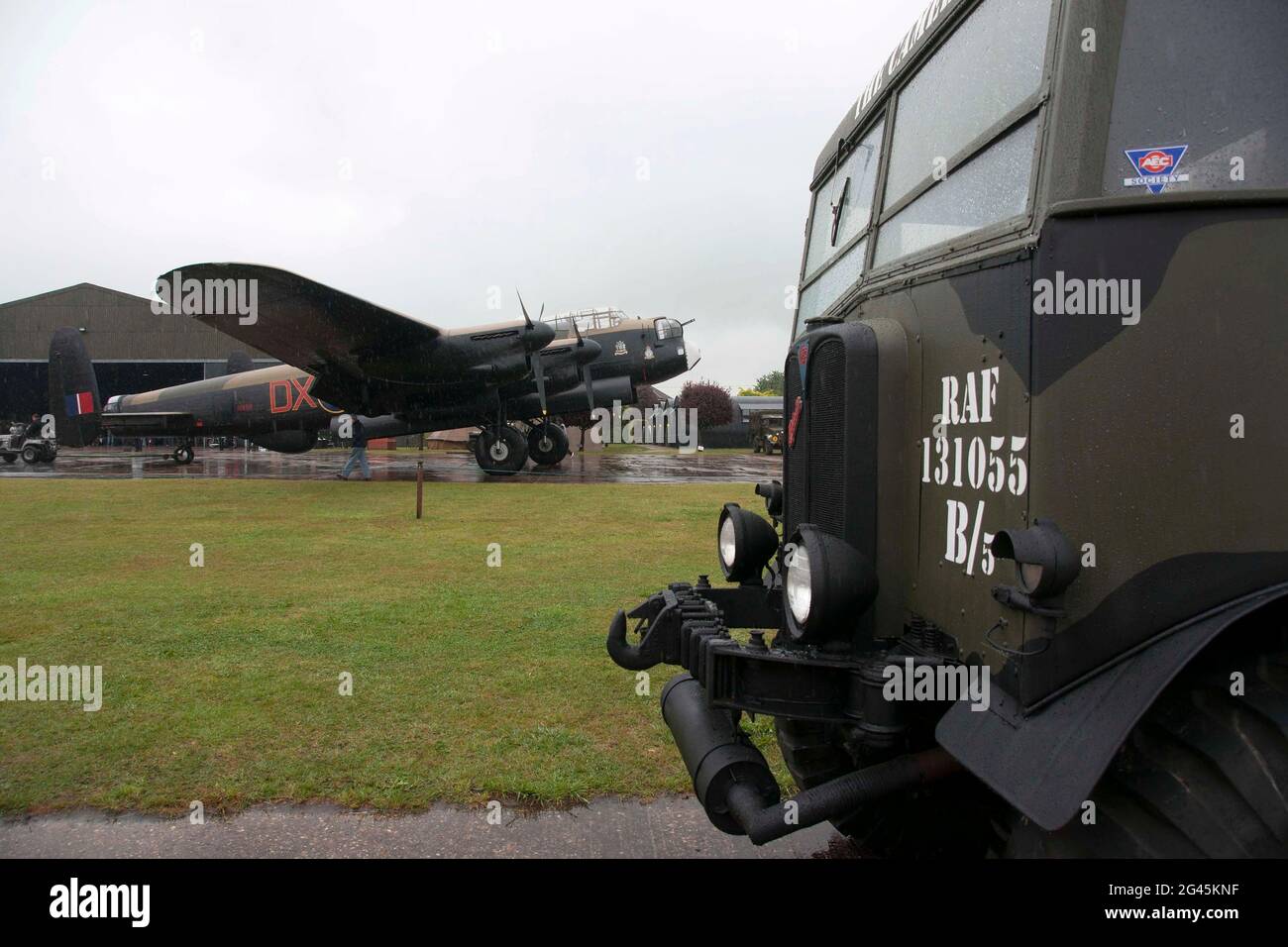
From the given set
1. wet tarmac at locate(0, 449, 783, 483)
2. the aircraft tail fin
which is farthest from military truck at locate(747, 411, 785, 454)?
the aircraft tail fin

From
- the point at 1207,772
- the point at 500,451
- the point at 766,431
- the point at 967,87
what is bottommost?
the point at 1207,772

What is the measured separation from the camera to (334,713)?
462 centimetres

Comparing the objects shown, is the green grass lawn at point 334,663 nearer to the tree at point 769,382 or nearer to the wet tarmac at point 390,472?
the wet tarmac at point 390,472

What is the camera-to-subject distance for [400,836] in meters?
3.35

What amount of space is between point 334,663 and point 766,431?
3711cm

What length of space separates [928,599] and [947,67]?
169 centimetres

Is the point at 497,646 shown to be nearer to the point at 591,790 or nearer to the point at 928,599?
the point at 591,790

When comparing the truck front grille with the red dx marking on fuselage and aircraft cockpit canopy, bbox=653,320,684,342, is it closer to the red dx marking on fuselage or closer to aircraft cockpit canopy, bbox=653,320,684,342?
aircraft cockpit canopy, bbox=653,320,684,342
